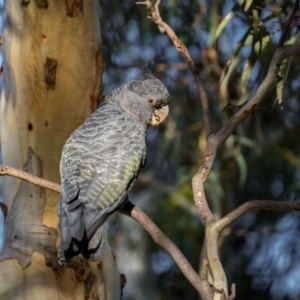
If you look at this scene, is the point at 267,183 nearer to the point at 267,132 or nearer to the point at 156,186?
the point at 267,132

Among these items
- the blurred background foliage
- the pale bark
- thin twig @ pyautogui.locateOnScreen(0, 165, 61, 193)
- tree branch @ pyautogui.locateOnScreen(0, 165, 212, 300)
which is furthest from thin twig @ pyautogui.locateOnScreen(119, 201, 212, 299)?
the blurred background foliage

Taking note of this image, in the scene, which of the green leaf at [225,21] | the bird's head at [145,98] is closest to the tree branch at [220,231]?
the bird's head at [145,98]

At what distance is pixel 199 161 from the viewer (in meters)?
4.85

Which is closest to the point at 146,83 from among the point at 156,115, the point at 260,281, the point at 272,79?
the point at 156,115

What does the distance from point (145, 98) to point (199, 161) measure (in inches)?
82.3

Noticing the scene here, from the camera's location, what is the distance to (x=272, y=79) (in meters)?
2.20

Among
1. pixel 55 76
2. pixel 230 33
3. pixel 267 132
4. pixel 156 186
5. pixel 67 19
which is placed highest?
pixel 67 19

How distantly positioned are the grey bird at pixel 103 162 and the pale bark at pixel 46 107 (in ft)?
0.54

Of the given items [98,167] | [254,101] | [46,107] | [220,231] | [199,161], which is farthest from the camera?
[199,161]

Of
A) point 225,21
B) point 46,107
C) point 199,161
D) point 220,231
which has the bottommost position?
point 199,161

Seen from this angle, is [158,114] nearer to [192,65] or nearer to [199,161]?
[192,65]

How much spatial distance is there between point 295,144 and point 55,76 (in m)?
2.88

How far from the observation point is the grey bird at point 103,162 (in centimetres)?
220

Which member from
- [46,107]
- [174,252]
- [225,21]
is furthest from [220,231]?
[225,21]
